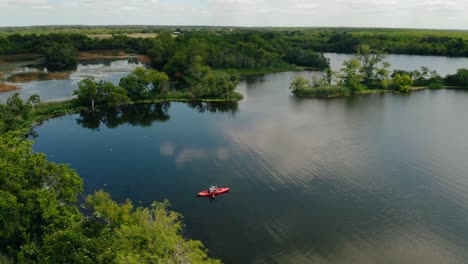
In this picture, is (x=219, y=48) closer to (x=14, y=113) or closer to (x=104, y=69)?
(x=104, y=69)

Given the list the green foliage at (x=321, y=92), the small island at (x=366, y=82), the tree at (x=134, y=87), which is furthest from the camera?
the small island at (x=366, y=82)

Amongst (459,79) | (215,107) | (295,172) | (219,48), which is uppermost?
(219,48)

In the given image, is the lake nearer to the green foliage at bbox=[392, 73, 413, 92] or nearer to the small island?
the small island

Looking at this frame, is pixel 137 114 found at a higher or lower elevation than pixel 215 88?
lower

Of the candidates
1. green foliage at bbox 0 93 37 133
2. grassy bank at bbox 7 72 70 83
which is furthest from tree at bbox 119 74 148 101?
grassy bank at bbox 7 72 70 83

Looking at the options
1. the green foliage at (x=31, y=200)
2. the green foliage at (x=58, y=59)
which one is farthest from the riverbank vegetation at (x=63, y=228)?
the green foliage at (x=58, y=59)

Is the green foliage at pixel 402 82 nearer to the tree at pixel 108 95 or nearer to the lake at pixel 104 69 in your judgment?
the lake at pixel 104 69

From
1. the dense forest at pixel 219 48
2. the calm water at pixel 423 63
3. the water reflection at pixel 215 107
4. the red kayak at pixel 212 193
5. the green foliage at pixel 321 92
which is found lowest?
the red kayak at pixel 212 193

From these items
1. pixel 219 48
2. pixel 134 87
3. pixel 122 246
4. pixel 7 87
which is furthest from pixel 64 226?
pixel 219 48

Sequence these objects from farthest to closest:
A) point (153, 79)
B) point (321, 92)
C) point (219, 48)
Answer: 1. point (219, 48)
2. point (321, 92)
3. point (153, 79)
